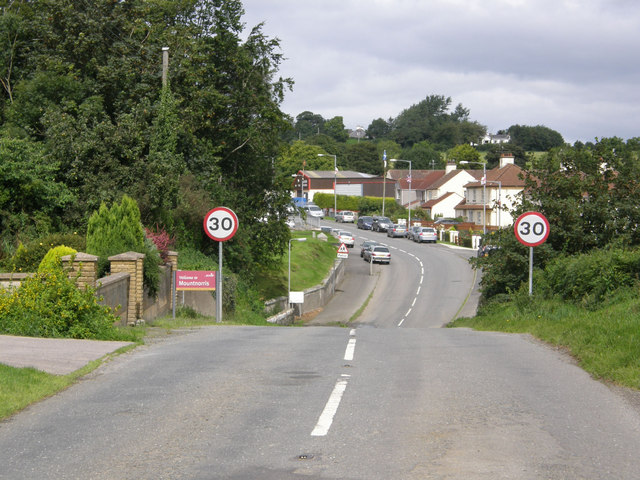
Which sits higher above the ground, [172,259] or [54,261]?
[54,261]

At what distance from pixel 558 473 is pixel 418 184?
119m

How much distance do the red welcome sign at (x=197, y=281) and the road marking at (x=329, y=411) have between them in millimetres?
10801

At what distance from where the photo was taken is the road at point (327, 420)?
6148 mm

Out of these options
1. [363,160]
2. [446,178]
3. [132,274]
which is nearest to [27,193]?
[132,274]

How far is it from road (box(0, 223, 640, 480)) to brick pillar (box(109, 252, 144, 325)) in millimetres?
5718

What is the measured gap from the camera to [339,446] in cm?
666

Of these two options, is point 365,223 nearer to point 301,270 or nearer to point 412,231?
point 412,231

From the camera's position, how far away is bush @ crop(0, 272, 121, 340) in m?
13.4

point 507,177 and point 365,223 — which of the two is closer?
point 507,177

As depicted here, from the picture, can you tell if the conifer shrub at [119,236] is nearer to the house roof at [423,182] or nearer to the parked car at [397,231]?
the parked car at [397,231]

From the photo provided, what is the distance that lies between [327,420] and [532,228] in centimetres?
1427

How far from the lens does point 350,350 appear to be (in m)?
12.7

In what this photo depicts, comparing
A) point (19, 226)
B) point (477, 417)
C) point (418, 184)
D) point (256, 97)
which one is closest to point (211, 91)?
point (256, 97)

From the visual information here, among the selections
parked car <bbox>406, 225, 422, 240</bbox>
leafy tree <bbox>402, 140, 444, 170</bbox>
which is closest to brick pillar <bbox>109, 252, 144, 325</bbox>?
parked car <bbox>406, 225, 422, 240</bbox>
